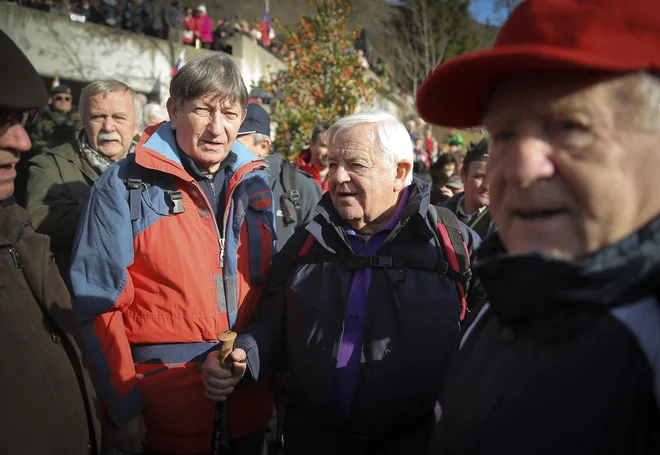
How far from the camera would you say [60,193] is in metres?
2.87

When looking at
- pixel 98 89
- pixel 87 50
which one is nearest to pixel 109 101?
pixel 98 89

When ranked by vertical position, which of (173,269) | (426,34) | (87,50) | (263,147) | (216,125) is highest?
(426,34)

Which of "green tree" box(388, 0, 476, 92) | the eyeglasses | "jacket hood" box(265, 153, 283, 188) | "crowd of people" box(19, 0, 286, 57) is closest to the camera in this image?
the eyeglasses

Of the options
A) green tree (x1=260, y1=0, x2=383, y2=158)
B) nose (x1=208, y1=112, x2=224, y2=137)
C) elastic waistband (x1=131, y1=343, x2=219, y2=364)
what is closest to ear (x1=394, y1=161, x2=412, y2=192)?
nose (x1=208, y1=112, x2=224, y2=137)

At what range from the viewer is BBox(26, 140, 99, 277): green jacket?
2.70 m

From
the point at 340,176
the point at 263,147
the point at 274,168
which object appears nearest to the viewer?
the point at 340,176

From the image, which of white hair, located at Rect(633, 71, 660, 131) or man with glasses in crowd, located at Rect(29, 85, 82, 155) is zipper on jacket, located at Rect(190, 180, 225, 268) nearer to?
white hair, located at Rect(633, 71, 660, 131)

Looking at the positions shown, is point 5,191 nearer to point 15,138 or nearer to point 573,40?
point 15,138

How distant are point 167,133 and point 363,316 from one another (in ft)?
4.16

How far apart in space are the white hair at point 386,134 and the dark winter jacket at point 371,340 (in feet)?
0.69

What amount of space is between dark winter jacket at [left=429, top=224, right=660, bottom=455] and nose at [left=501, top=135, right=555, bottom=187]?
14 cm

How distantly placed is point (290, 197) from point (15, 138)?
90.5 inches

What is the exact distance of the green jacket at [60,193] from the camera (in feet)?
8.85

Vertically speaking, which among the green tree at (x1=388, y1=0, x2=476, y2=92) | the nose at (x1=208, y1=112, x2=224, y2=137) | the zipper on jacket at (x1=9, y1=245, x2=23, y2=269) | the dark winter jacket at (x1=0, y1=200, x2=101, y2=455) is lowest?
the dark winter jacket at (x1=0, y1=200, x2=101, y2=455)
